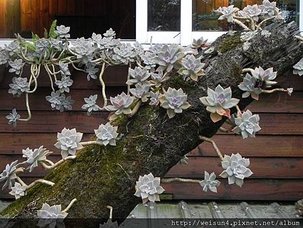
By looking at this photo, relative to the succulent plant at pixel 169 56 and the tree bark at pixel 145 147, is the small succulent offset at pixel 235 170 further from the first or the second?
the succulent plant at pixel 169 56

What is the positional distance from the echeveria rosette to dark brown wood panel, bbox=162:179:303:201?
7.96 ft

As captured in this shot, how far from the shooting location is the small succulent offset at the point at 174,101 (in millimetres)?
1322

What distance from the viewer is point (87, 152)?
142 centimetres

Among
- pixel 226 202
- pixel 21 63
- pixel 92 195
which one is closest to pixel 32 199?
pixel 92 195

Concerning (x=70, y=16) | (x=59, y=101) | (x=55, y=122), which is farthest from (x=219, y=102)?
(x=70, y=16)

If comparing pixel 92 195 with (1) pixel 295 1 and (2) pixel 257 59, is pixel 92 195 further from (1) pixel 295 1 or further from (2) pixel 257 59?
(1) pixel 295 1

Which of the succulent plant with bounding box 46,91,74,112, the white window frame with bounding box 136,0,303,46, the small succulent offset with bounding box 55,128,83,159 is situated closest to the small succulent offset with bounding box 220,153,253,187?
the small succulent offset with bounding box 55,128,83,159

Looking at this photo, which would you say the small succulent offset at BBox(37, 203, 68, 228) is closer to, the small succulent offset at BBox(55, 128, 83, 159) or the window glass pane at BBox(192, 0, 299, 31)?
the small succulent offset at BBox(55, 128, 83, 159)

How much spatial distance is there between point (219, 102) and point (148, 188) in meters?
0.25

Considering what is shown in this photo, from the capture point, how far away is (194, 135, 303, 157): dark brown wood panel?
3.64 metres

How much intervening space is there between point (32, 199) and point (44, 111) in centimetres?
229

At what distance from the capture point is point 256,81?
1.34 metres

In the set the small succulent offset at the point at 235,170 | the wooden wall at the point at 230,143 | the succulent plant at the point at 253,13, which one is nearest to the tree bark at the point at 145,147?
the small succulent offset at the point at 235,170

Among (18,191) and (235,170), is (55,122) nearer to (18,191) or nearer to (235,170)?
(18,191)
